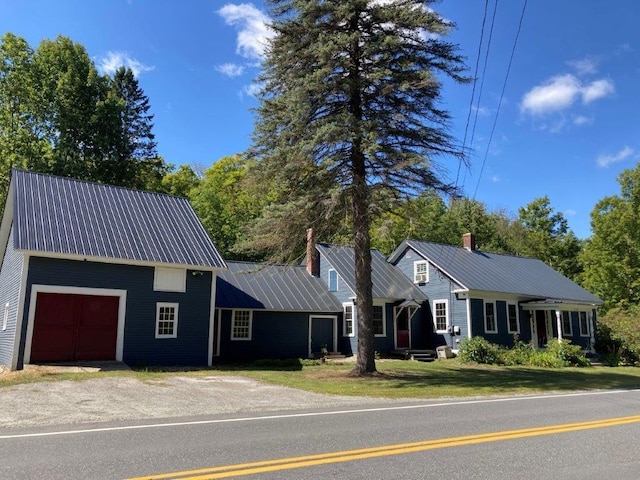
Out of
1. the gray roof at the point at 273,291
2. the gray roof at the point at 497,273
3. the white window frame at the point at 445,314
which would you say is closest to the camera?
the gray roof at the point at 273,291

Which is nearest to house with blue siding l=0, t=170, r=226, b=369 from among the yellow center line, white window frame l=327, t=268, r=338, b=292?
white window frame l=327, t=268, r=338, b=292

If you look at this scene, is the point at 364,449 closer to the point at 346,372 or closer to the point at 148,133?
the point at 346,372

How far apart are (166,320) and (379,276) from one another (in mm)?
13910

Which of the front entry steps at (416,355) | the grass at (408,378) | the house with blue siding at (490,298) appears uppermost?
the house with blue siding at (490,298)

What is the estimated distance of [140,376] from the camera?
50.6ft

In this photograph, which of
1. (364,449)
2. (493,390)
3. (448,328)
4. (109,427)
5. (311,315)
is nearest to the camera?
(364,449)

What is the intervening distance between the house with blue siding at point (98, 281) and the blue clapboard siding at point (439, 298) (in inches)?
540

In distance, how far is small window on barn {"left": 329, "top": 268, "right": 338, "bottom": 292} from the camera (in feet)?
93.0

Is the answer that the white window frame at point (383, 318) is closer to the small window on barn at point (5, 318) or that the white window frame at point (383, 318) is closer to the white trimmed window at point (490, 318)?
the white trimmed window at point (490, 318)

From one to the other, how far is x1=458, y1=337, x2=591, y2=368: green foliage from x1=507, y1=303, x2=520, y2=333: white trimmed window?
3443 millimetres

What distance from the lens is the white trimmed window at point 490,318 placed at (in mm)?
27859

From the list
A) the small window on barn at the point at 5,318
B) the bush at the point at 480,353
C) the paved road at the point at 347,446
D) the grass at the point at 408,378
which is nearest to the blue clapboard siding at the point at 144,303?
the grass at the point at 408,378

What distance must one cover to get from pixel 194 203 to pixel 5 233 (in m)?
21.3

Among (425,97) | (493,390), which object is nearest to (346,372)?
(493,390)
